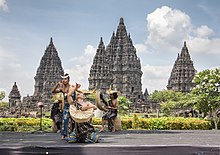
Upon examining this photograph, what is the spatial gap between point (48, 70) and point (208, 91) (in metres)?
61.9

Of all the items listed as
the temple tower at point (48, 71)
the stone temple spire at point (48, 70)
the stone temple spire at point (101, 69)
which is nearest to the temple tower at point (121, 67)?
the stone temple spire at point (101, 69)

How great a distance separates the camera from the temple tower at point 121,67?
69250mm

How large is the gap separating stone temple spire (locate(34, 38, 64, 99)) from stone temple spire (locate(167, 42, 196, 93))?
27.5 m

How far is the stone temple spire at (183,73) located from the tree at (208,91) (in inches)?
2023

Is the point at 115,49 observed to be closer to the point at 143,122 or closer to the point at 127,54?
the point at 127,54

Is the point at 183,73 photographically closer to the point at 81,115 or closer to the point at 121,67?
the point at 121,67

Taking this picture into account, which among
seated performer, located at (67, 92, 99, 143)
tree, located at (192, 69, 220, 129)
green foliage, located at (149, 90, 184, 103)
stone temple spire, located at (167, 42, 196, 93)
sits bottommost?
seated performer, located at (67, 92, 99, 143)

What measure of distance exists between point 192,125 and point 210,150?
11884 millimetres

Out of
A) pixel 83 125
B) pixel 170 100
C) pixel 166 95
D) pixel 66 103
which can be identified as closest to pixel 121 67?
pixel 166 95

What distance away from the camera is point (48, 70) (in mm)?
79125

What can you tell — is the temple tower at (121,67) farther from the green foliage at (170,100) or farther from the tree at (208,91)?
the tree at (208,91)

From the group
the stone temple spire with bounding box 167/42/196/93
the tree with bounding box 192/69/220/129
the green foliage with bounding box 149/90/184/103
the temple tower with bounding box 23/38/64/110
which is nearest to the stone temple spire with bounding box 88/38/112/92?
the green foliage with bounding box 149/90/184/103

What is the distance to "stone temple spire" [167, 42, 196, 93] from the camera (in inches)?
2862

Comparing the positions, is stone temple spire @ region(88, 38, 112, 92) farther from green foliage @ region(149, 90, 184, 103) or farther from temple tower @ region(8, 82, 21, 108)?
temple tower @ region(8, 82, 21, 108)
